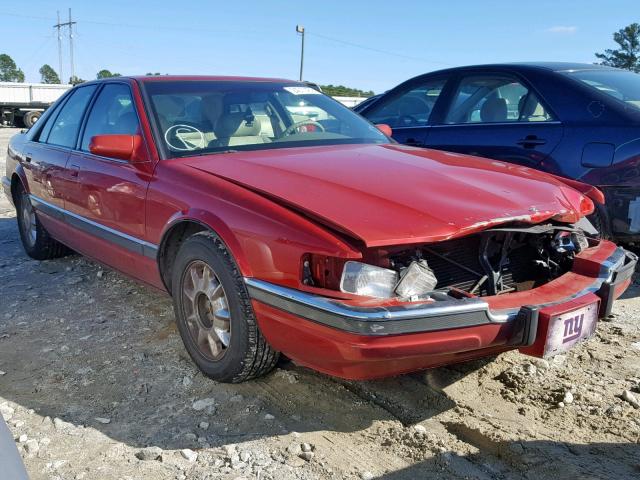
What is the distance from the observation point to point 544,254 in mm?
2916

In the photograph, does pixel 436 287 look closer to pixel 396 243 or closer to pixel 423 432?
pixel 396 243

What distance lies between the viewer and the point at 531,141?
14.3 feet

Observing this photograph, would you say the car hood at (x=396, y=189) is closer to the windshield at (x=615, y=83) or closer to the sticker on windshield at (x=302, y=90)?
the sticker on windshield at (x=302, y=90)

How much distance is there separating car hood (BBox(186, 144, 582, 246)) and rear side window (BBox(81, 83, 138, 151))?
686 millimetres

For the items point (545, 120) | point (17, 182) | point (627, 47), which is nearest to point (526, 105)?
point (545, 120)

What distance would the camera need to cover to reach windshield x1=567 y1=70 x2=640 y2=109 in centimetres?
420

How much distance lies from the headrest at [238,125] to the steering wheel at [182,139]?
0.13 m

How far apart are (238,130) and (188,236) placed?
0.81m

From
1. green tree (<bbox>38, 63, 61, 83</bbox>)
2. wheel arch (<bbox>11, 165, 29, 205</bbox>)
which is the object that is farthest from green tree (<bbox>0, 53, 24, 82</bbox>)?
wheel arch (<bbox>11, 165, 29, 205</bbox>)

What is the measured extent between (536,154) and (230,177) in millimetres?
2421

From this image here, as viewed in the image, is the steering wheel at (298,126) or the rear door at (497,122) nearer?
the steering wheel at (298,126)

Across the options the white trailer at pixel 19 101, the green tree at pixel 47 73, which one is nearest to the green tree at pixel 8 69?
the green tree at pixel 47 73

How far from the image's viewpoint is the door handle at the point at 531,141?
14.1ft

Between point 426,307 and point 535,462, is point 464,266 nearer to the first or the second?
point 426,307
